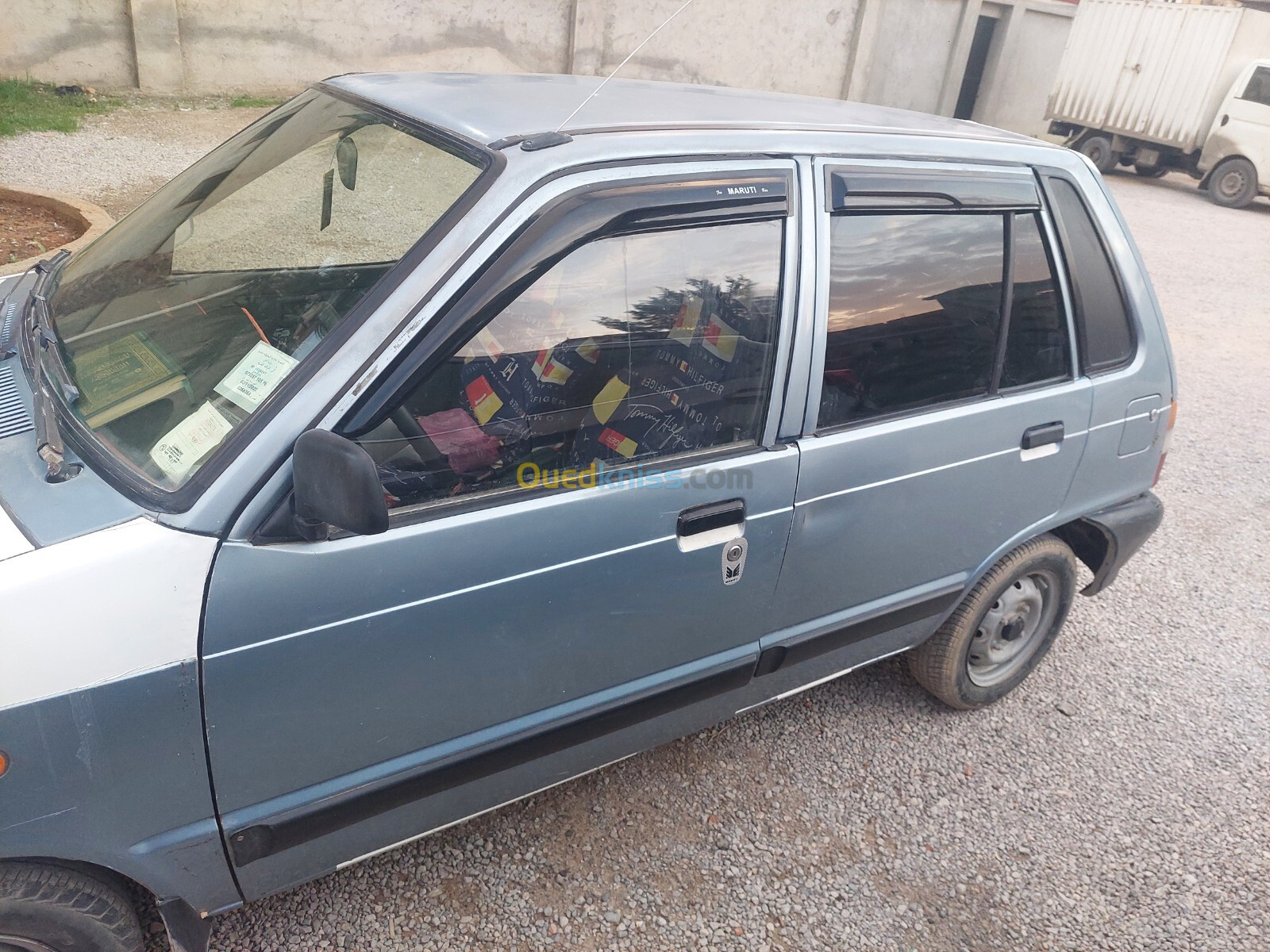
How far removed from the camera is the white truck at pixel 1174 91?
14281 millimetres

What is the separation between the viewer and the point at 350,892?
2330 mm

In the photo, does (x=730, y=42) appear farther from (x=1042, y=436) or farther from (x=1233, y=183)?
(x=1042, y=436)

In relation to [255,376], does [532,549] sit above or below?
below

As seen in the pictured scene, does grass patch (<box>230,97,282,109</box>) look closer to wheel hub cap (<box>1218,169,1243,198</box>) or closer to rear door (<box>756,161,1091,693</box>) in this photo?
rear door (<box>756,161,1091,693</box>)

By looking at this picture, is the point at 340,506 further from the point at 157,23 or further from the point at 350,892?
the point at 157,23

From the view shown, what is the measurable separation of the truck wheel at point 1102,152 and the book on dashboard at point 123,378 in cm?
1767

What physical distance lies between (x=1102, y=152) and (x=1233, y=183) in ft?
7.70

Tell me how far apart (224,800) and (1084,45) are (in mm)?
18756

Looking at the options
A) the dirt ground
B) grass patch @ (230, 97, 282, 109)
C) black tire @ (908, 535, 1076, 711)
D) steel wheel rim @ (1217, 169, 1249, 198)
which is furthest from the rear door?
steel wheel rim @ (1217, 169, 1249, 198)

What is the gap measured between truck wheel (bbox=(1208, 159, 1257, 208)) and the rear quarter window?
48.2 ft

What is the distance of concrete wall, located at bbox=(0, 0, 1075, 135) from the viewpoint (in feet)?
32.3

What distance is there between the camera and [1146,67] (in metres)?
15.4

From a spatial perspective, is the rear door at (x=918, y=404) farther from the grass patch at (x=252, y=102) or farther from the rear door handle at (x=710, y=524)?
the grass patch at (x=252, y=102)

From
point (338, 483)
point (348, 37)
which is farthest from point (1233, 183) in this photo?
point (338, 483)
